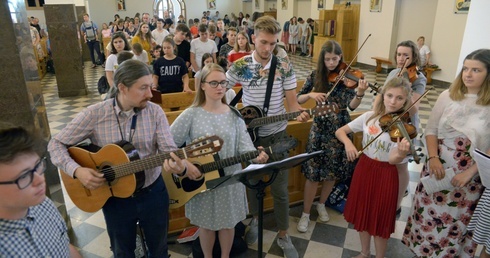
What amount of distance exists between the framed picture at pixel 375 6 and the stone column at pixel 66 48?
908 cm

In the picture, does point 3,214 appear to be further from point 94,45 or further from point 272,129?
point 94,45

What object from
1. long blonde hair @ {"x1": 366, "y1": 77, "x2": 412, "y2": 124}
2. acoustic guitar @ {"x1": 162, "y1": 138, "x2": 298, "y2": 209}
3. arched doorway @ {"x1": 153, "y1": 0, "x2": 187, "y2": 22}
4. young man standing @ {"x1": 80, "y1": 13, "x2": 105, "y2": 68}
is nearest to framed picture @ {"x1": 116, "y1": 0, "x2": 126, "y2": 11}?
arched doorway @ {"x1": 153, "y1": 0, "x2": 187, "y2": 22}

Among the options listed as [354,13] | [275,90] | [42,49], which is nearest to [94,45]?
[42,49]

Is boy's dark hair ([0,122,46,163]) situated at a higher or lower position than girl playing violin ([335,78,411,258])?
higher

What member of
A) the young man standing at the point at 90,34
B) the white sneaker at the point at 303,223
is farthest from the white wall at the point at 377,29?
the young man standing at the point at 90,34

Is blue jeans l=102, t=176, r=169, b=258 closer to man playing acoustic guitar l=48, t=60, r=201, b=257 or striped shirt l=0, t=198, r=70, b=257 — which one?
man playing acoustic guitar l=48, t=60, r=201, b=257

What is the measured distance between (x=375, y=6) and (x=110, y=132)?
37.6 feet

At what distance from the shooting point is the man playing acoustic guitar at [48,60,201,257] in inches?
75.5

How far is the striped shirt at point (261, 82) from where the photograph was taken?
2.67 meters

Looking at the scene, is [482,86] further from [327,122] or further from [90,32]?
[90,32]

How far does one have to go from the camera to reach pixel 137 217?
2.05 m

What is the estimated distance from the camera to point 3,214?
118cm

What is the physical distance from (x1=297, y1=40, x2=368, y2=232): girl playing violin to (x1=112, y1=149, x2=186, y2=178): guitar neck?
55.6 inches

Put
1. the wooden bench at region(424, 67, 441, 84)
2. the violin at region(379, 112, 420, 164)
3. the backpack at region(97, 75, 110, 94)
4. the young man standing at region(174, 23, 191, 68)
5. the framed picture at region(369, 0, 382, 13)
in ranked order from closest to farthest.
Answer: the violin at region(379, 112, 420, 164) < the backpack at region(97, 75, 110, 94) < the young man standing at region(174, 23, 191, 68) < the wooden bench at region(424, 67, 441, 84) < the framed picture at region(369, 0, 382, 13)
